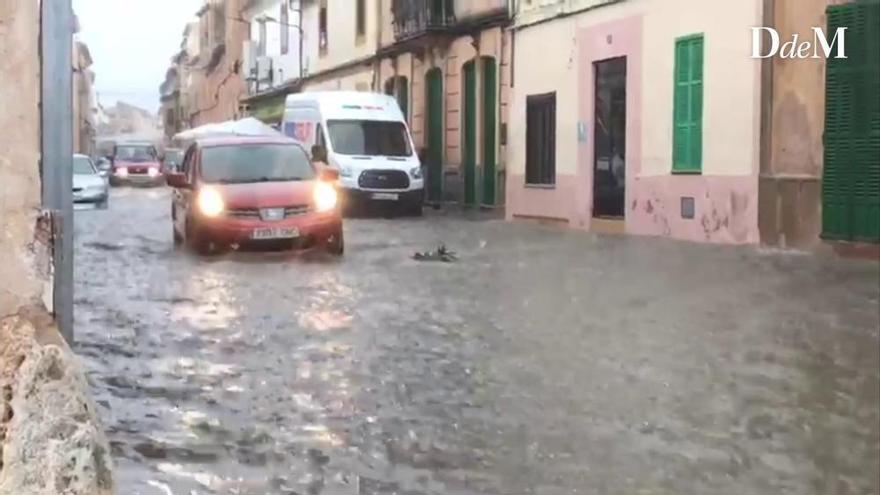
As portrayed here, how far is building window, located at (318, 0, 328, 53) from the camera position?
4669cm

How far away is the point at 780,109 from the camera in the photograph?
59.7 feet

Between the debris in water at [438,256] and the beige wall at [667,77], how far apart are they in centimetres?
393

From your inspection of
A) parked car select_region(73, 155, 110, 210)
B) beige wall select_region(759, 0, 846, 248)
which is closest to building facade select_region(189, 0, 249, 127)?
parked car select_region(73, 155, 110, 210)

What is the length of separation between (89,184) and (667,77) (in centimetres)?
1305

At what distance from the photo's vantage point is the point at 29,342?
2971 mm

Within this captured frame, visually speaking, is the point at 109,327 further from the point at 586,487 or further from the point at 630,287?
the point at 586,487

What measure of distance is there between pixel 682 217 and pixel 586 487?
47.9 feet

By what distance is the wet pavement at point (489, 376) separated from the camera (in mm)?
6633

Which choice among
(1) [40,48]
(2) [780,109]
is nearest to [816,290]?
(2) [780,109]

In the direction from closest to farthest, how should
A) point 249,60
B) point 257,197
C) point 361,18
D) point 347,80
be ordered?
1. point 257,197
2. point 361,18
3. point 347,80
4. point 249,60

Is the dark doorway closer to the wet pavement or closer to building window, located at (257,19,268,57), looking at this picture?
the wet pavement

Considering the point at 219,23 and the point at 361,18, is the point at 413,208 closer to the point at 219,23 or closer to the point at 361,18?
the point at 361,18

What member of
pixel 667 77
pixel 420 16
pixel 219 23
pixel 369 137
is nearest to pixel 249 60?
pixel 219 23

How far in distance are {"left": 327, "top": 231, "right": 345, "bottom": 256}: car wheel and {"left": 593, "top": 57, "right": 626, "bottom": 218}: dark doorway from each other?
6.22 metres
